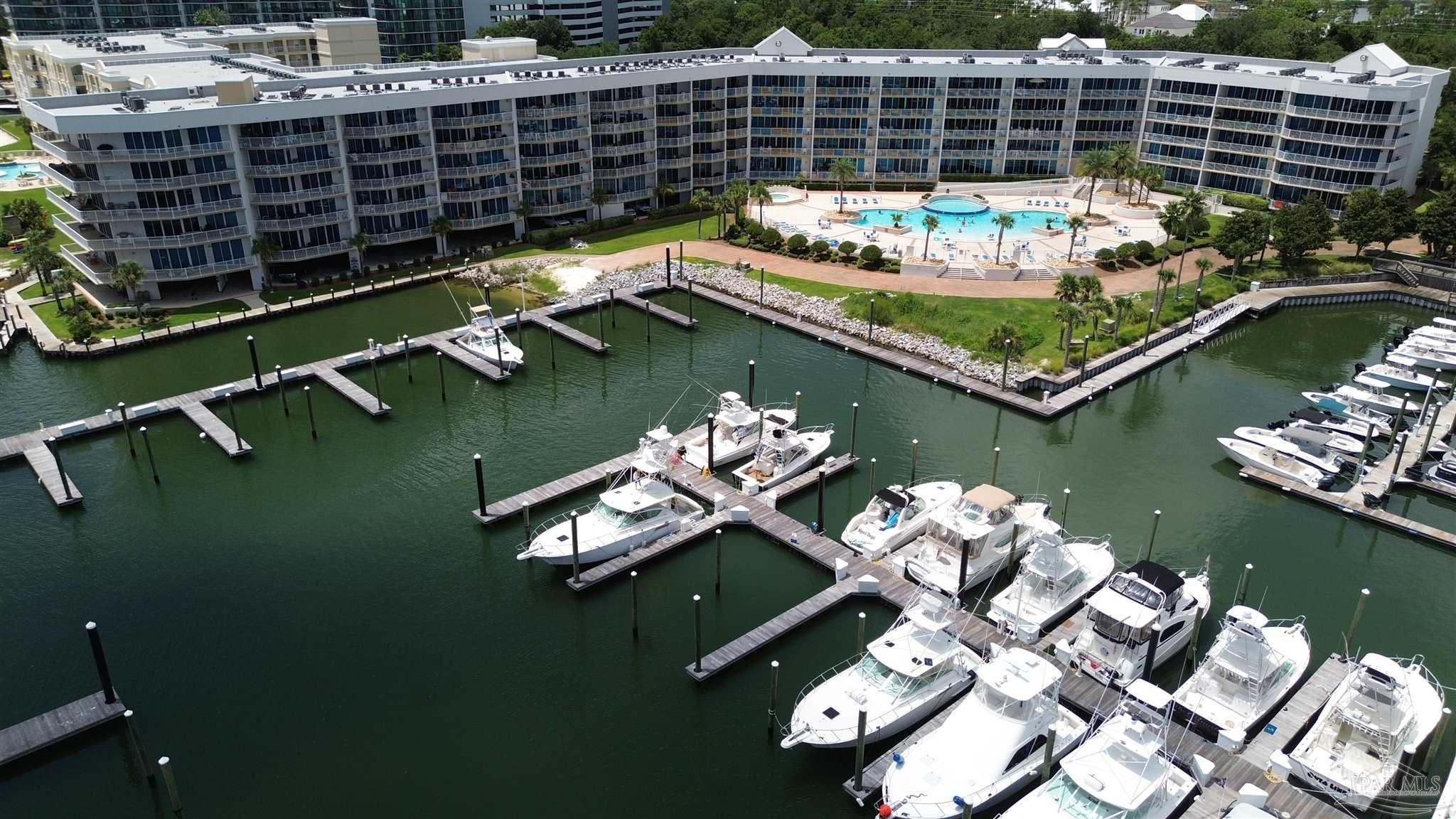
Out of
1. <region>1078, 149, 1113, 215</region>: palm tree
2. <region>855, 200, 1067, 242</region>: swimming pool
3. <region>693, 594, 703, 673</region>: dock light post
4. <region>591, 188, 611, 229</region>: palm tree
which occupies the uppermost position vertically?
<region>1078, 149, 1113, 215</region>: palm tree

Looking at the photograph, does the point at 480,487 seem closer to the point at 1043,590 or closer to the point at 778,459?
the point at 778,459

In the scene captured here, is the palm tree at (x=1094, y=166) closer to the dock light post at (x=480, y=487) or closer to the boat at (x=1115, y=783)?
the dock light post at (x=480, y=487)

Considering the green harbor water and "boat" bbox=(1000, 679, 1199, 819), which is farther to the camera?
the green harbor water

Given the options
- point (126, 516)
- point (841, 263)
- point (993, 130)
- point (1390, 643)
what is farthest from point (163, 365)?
point (993, 130)

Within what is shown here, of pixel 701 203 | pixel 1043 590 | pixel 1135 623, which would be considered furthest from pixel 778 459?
pixel 701 203

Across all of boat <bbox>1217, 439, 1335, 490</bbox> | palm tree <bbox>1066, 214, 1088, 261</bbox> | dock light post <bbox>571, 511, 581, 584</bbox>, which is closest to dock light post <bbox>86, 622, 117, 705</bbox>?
dock light post <bbox>571, 511, 581, 584</bbox>

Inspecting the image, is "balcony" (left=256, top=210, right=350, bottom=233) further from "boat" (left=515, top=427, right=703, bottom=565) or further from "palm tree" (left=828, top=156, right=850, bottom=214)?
"palm tree" (left=828, top=156, right=850, bottom=214)
